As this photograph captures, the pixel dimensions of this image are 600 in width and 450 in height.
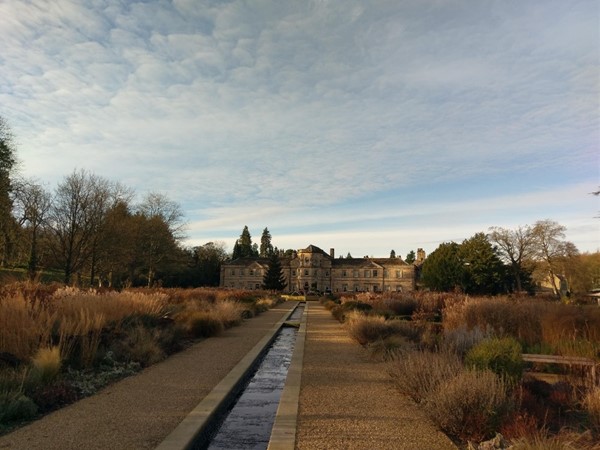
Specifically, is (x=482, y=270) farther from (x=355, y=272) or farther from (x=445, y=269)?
(x=355, y=272)

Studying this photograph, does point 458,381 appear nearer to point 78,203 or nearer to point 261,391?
point 261,391

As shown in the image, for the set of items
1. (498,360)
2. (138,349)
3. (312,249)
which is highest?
(312,249)

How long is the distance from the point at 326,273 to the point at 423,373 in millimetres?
94975

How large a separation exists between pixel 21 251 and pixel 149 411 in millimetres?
35377

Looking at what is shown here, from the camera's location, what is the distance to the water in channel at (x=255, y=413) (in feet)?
17.9

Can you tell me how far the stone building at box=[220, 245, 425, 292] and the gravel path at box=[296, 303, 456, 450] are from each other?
88.5 metres

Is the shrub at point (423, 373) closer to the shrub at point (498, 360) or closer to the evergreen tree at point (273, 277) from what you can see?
the shrub at point (498, 360)

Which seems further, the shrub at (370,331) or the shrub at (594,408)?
the shrub at (370,331)

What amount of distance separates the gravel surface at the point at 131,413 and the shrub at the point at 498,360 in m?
4.26

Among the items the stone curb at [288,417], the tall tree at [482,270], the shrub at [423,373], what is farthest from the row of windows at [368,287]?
the shrub at [423,373]

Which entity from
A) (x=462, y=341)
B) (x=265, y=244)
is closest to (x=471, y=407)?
(x=462, y=341)

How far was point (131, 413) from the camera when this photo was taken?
5.99 metres

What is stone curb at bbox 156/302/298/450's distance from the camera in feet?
15.9

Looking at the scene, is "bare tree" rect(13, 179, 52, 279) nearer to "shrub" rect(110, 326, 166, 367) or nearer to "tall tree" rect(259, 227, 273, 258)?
"shrub" rect(110, 326, 166, 367)
